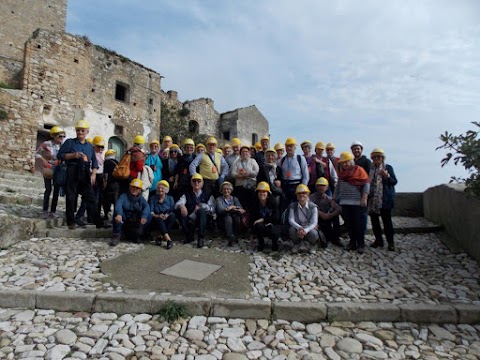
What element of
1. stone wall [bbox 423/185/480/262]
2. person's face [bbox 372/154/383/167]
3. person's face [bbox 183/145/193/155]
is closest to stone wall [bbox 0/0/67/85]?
person's face [bbox 183/145/193/155]

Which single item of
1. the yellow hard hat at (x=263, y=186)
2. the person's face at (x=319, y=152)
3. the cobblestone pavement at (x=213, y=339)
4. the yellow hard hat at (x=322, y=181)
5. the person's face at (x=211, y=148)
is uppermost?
the person's face at (x=319, y=152)

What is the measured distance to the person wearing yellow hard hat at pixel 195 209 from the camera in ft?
19.3

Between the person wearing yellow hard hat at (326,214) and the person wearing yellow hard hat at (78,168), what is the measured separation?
4230mm

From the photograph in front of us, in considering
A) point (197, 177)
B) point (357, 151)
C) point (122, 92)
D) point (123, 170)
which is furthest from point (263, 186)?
point (122, 92)

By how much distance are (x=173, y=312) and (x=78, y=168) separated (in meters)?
3.74

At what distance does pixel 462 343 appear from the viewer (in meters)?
3.19

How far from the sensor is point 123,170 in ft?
20.1

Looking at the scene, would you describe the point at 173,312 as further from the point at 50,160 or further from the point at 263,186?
the point at 50,160

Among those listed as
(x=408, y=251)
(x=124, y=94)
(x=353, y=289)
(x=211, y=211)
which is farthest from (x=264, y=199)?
(x=124, y=94)

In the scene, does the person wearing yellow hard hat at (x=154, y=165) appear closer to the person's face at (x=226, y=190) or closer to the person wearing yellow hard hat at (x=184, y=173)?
the person wearing yellow hard hat at (x=184, y=173)

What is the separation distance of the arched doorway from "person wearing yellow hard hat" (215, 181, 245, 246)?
509 inches

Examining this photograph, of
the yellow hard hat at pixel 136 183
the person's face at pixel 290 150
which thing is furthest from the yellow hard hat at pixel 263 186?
the yellow hard hat at pixel 136 183

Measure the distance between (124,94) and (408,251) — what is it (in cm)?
1677

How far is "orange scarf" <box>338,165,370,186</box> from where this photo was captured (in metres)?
5.62
